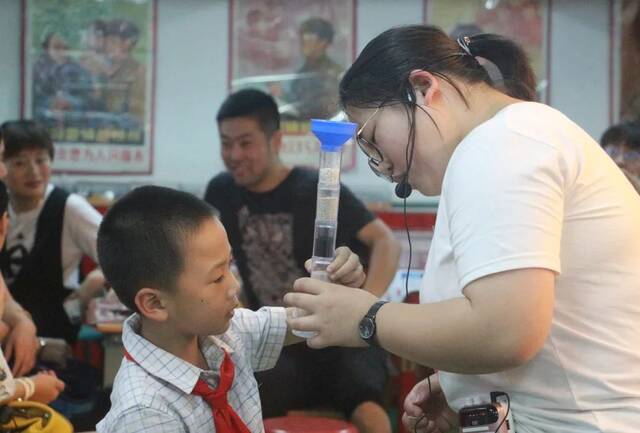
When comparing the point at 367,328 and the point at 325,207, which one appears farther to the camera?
the point at 325,207

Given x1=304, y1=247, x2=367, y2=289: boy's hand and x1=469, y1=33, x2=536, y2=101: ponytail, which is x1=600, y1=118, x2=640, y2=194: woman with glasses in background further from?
x1=304, y1=247, x2=367, y2=289: boy's hand

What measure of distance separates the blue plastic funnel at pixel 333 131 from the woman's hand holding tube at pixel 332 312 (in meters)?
0.25

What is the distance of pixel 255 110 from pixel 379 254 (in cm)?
71

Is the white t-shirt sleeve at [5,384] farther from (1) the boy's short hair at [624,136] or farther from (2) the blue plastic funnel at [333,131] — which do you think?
(1) the boy's short hair at [624,136]

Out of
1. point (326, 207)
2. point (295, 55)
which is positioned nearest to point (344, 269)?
point (326, 207)

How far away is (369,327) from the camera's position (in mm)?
1140

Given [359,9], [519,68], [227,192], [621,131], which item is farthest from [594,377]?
[359,9]

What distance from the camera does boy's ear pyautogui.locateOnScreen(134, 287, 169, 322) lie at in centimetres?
143

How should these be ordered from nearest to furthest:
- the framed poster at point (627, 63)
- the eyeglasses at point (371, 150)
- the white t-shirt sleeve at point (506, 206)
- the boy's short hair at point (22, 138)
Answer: the white t-shirt sleeve at point (506, 206) < the eyeglasses at point (371, 150) < the boy's short hair at point (22, 138) < the framed poster at point (627, 63)

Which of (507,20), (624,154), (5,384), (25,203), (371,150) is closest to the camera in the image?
(371,150)

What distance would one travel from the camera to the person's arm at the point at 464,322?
1017 mm

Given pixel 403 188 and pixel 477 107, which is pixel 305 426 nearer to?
pixel 403 188

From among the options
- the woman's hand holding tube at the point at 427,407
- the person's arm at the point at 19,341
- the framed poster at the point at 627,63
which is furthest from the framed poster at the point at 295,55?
the woman's hand holding tube at the point at 427,407

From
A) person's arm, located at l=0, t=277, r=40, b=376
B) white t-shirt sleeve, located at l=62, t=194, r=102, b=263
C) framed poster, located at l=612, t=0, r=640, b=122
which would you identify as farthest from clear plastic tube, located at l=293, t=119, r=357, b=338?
framed poster, located at l=612, t=0, r=640, b=122
